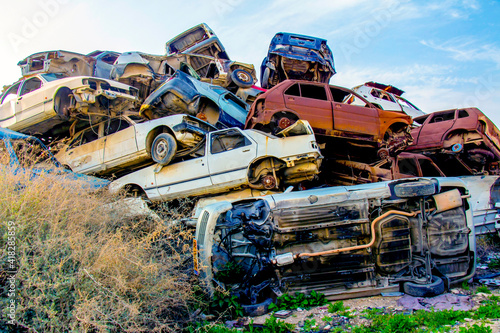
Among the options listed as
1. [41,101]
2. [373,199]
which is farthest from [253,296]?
[41,101]

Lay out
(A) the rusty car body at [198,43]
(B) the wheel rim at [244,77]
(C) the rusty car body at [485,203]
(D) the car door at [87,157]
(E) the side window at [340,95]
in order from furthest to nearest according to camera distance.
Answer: (A) the rusty car body at [198,43] < (B) the wheel rim at [244,77] < (D) the car door at [87,157] < (E) the side window at [340,95] < (C) the rusty car body at [485,203]

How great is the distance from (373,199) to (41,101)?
27.0 feet

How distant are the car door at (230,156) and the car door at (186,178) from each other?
0.18m

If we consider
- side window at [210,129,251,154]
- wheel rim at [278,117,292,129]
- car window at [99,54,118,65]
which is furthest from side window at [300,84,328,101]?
car window at [99,54,118,65]

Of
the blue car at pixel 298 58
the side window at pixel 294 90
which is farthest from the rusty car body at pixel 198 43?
the side window at pixel 294 90

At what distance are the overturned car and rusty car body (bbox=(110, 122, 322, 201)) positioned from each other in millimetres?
2130

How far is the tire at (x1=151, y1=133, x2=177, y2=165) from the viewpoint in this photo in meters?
7.52

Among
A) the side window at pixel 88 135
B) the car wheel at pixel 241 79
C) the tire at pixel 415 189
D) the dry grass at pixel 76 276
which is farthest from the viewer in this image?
the car wheel at pixel 241 79

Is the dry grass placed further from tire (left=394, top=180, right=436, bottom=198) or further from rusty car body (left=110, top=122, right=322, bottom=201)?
tire (left=394, top=180, right=436, bottom=198)

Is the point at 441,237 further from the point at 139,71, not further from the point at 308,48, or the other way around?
the point at 139,71

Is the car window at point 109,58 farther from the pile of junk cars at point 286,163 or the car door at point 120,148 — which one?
the car door at point 120,148

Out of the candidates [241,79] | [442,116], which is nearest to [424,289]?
[442,116]

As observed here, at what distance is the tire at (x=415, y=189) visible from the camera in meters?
4.51

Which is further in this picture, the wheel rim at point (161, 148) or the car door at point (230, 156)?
the wheel rim at point (161, 148)
